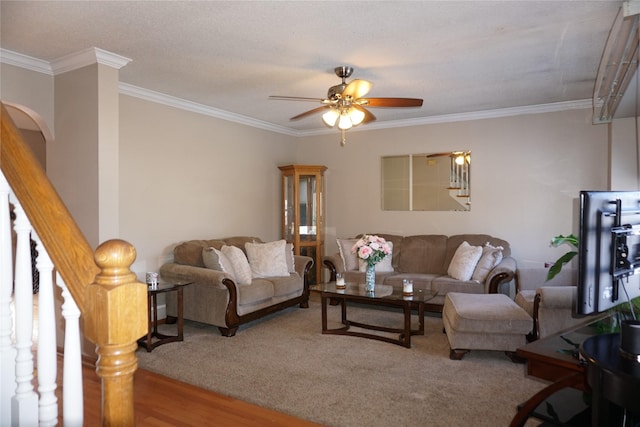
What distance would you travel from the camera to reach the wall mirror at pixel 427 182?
19.6ft

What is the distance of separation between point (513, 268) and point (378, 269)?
1.67 m

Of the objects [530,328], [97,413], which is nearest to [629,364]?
[530,328]

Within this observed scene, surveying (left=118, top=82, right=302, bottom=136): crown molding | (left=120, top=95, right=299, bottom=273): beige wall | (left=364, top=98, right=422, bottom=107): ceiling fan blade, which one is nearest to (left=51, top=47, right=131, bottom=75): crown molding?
(left=118, top=82, right=302, bottom=136): crown molding

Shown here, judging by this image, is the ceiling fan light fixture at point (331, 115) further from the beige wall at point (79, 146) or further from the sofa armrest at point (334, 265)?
the sofa armrest at point (334, 265)

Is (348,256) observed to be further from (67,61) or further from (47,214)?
(47,214)

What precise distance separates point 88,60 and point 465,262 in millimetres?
4336

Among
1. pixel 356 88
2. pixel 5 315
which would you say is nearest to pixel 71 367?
pixel 5 315

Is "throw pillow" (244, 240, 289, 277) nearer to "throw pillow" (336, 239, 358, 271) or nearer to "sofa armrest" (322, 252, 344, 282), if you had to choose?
"sofa armrest" (322, 252, 344, 282)

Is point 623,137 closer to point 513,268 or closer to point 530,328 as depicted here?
point 513,268

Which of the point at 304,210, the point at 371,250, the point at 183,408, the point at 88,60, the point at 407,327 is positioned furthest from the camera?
the point at 304,210

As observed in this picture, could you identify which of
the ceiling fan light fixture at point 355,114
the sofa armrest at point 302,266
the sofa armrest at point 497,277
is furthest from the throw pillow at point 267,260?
the sofa armrest at point 497,277

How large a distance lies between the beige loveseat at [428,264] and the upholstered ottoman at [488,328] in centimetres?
118

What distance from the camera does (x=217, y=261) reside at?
462 centimetres

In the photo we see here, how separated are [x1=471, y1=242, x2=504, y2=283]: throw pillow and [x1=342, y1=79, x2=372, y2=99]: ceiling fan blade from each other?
2602 mm
